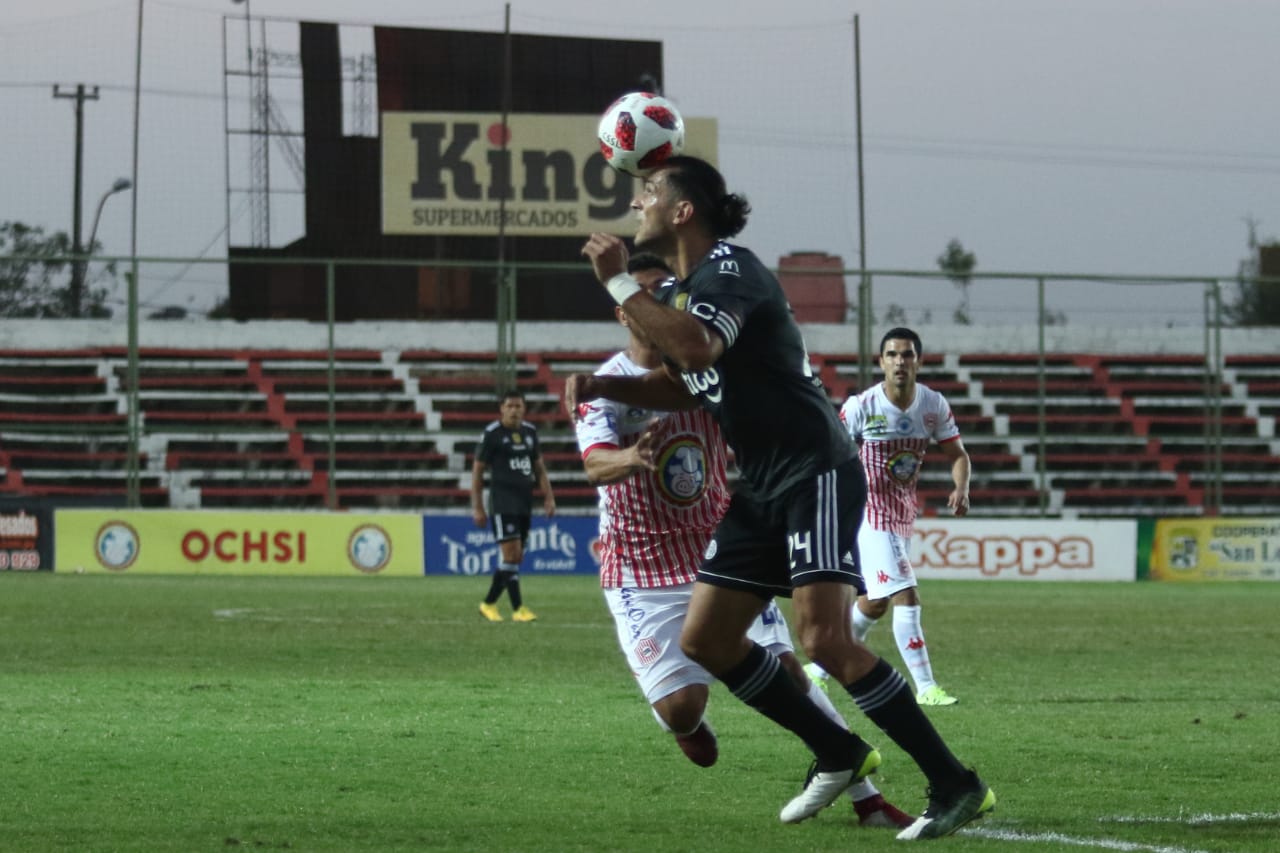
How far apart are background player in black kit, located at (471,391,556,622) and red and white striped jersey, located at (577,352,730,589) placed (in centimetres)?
1100

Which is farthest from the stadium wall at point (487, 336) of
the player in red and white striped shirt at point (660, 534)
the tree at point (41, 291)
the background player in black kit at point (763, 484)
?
the background player in black kit at point (763, 484)

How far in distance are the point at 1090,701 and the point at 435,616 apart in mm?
9079

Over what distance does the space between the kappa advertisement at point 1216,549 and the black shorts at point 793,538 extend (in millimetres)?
23755

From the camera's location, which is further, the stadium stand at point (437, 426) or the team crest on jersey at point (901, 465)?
the stadium stand at point (437, 426)

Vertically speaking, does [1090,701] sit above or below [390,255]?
below

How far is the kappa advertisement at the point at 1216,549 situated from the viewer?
2877 cm

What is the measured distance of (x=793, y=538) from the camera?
19.4ft

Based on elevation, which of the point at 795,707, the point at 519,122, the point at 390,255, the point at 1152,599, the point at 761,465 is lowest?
the point at 1152,599

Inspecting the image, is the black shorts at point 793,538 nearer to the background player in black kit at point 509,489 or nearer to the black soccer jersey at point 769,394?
the black soccer jersey at point 769,394

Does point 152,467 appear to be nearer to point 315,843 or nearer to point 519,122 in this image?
point 519,122

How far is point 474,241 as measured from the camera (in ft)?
140

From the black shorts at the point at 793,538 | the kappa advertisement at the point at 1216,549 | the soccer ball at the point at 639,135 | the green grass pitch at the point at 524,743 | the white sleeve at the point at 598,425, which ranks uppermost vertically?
the soccer ball at the point at 639,135

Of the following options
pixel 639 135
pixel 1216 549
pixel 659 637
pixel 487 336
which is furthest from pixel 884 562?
pixel 487 336

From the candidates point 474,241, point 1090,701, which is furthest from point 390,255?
point 1090,701
